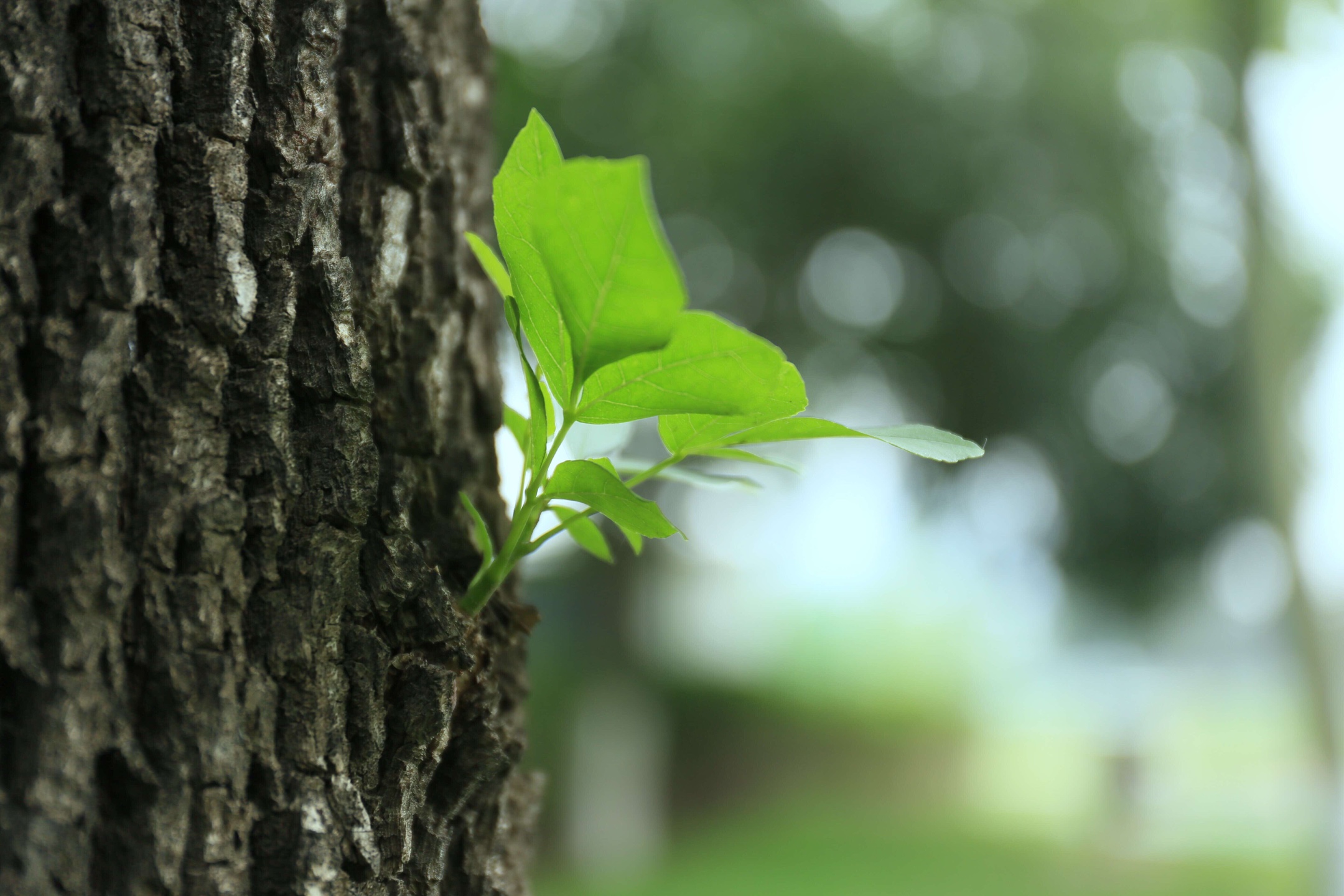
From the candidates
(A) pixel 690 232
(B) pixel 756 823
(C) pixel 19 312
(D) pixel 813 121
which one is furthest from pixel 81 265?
(B) pixel 756 823

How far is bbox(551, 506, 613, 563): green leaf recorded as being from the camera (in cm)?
53

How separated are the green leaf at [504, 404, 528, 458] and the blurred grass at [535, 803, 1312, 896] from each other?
4127 mm

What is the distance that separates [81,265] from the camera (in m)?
0.40

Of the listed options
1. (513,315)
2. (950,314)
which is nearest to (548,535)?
(513,315)

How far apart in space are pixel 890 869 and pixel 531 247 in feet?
18.2

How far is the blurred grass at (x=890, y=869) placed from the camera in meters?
4.50

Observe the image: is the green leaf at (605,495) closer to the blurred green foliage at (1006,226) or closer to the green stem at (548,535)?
the green stem at (548,535)

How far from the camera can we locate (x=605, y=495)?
0.44 meters

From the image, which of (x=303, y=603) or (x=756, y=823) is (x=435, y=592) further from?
(x=756, y=823)

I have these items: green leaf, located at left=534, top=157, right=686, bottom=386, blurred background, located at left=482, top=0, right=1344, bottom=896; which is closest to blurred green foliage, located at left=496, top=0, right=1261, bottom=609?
blurred background, located at left=482, top=0, right=1344, bottom=896

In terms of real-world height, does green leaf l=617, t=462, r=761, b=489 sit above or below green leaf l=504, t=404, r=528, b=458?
below

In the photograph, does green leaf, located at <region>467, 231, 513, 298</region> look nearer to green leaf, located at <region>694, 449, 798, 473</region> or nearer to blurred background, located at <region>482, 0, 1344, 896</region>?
green leaf, located at <region>694, 449, 798, 473</region>

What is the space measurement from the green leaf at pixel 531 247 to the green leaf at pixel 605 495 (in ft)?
0.14

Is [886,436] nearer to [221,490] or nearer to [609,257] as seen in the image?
[609,257]
